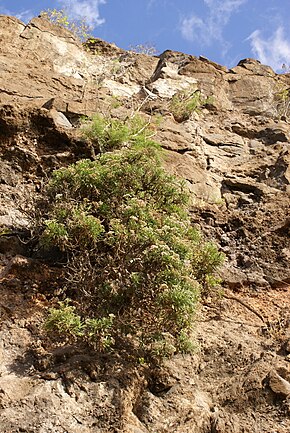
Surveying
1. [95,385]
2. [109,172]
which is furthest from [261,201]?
[95,385]

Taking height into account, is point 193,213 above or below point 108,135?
below

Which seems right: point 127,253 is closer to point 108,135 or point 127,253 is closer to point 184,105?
point 108,135

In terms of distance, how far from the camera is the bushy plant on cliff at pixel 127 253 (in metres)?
6.89

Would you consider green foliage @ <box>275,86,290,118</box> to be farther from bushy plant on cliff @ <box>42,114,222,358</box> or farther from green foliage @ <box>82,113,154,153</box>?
bushy plant on cliff @ <box>42,114,222,358</box>

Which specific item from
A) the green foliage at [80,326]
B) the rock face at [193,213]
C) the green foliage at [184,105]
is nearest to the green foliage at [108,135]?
the rock face at [193,213]

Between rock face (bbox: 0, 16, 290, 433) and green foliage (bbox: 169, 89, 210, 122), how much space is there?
0.21 metres

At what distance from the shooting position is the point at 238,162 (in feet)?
42.9

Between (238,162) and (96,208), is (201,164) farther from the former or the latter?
(96,208)

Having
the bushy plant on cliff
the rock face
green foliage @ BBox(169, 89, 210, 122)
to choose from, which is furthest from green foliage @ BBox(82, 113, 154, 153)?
green foliage @ BBox(169, 89, 210, 122)

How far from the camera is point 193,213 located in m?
10.5

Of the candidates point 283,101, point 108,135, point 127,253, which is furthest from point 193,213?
point 283,101

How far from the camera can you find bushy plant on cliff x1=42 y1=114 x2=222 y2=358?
6.89m

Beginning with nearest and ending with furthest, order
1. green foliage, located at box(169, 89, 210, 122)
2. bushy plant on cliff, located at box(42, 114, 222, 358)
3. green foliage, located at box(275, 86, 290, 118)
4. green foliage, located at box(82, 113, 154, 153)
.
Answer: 1. bushy plant on cliff, located at box(42, 114, 222, 358)
2. green foliage, located at box(82, 113, 154, 153)
3. green foliage, located at box(169, 89, 210, 122)
4. green foliage, located at box(275, 86, 290, 118)

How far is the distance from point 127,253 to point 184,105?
7.60 m
